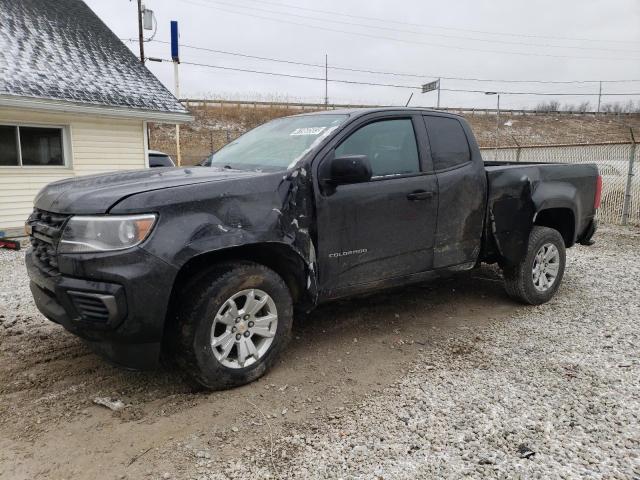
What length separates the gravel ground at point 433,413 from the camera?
251 centimetres

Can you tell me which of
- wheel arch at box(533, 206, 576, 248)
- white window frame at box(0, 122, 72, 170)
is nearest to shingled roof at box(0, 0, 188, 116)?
white window frame at box(0, 122, 72, 170)

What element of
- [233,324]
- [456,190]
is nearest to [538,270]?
[456,190]

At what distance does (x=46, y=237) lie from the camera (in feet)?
10.1

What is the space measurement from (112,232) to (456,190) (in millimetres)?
2860

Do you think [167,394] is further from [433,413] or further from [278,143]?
[278,143]

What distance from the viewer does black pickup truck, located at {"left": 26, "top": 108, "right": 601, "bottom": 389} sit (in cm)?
281

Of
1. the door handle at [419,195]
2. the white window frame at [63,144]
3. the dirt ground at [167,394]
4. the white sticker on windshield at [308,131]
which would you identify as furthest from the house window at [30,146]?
the door handle at [419,195]

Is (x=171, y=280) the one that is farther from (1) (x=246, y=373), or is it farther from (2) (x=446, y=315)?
(2) (x=446, y=315)

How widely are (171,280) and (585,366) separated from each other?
3058 mm

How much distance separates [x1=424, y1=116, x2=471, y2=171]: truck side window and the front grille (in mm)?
2928

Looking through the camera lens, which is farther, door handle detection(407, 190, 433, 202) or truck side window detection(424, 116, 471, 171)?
truck side window detection(424, 116, 471, 171)

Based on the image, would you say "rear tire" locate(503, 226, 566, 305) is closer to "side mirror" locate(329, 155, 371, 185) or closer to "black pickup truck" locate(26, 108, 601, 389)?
"black pickup truck" locate(26, 108, 601, 389)

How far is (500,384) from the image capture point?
3.37 meters

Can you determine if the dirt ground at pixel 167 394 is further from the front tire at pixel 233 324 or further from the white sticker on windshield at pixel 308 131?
the white sticker on windshield at pixel 308 131
